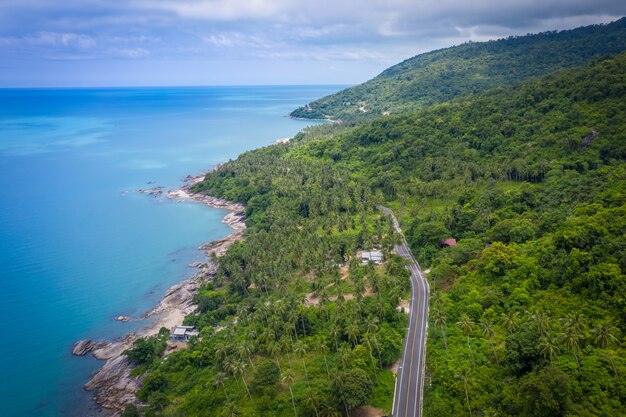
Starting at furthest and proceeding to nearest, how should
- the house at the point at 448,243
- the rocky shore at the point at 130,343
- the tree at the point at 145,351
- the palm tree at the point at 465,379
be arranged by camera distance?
the house at the point at 448,243 < the tree at the point at 145,351 < the rocky shore at the point at 130,343 < the palm tree at the point at 465,379

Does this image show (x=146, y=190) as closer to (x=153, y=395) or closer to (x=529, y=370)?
(x=153, y=395)

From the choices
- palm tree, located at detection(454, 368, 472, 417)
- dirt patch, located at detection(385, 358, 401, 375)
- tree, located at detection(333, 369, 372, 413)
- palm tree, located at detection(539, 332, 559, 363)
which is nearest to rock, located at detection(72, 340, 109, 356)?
tree, located at detection(333, 369, 372, 413)

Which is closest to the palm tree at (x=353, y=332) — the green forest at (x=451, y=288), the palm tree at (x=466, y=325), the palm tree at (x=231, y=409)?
the green forest at (x=451, y=288)

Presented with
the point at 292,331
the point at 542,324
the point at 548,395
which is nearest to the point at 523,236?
the point at 542,324

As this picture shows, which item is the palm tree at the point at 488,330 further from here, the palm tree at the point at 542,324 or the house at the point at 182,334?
the house at the point at 182,334

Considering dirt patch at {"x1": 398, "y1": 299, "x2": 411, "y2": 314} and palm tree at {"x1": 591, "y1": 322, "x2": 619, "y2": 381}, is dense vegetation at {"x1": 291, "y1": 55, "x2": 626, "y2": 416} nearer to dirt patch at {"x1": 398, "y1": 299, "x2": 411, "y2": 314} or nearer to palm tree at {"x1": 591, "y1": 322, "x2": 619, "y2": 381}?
palm tree at {"x1": 591, "y1": 322, "x2": 619, "y2": 381}

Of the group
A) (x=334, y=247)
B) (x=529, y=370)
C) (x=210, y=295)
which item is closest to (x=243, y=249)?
(x=210, y=295)

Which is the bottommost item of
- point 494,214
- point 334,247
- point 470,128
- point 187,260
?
point 187,260

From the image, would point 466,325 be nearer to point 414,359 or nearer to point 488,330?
point 488,330
